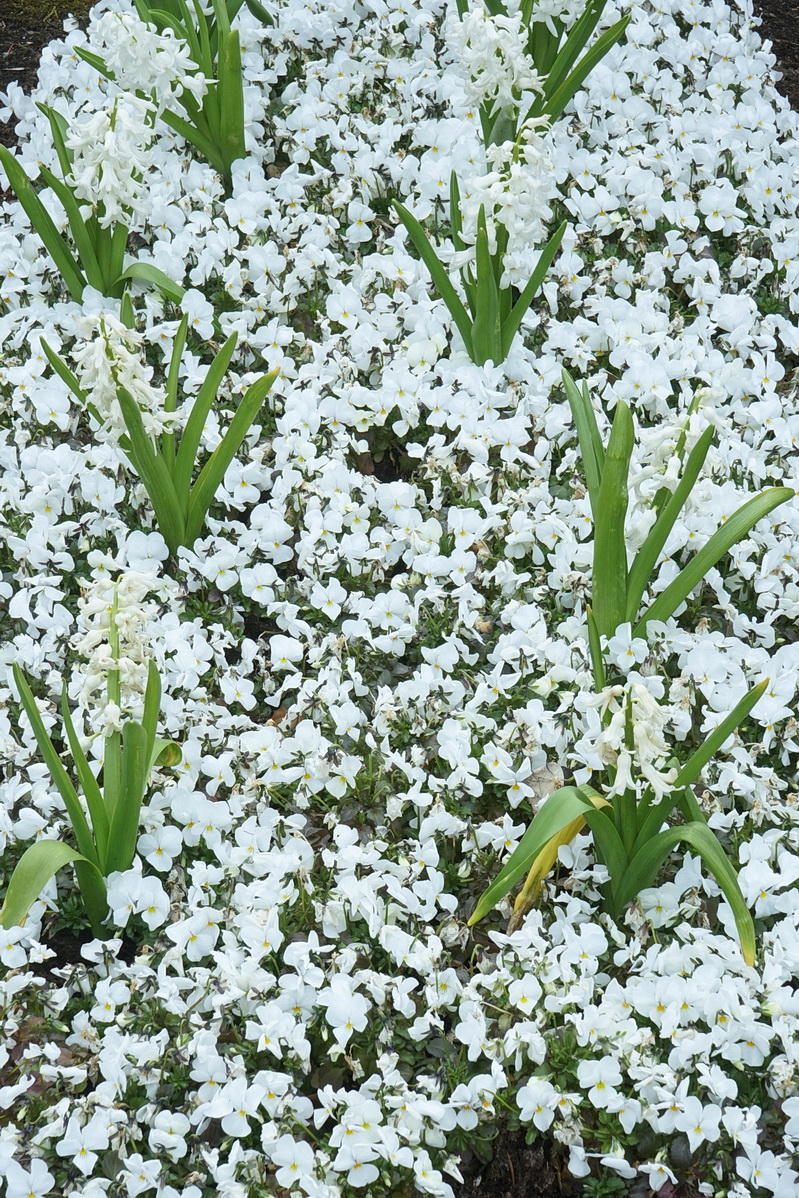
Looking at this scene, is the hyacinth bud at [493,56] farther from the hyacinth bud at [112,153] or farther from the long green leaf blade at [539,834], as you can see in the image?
the long green leaf blade at [539,834]

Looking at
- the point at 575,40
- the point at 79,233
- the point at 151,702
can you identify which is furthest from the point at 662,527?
the point at 575,40

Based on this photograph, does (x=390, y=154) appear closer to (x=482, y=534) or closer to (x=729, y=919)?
(x=482, y=534)

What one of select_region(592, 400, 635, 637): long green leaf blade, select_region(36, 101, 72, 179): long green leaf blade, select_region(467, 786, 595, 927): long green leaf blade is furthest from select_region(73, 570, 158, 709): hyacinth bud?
select_region(36, 101, 72, 179): long green leaf blade

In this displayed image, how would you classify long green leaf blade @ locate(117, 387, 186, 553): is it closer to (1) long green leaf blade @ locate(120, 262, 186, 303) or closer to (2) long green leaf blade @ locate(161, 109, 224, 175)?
(1) long green leaf blade @ locate(120, 262, 186, 303)

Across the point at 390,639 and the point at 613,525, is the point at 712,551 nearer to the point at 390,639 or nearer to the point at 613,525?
the point at 613,525

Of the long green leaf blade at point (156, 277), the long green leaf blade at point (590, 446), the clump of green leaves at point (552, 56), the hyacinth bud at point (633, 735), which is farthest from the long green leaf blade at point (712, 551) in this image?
the long green leaf blade at point (156, 277)

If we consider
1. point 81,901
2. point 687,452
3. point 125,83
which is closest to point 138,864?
point 81,901
